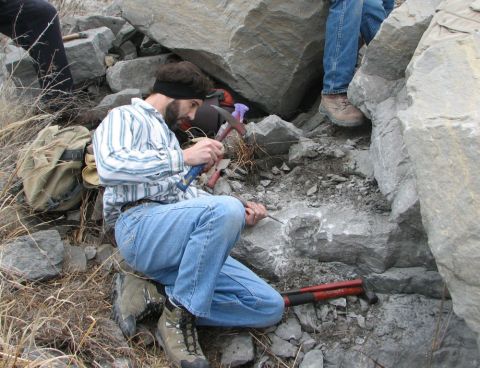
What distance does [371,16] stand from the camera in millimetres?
4156

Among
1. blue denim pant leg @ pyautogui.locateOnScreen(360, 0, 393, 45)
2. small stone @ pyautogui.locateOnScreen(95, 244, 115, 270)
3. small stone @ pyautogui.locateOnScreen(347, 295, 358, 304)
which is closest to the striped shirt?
small stone @ pyautogui.locateOnScreen(95, 244, 115, 270)

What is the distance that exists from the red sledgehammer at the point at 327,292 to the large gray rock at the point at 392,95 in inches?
15.7

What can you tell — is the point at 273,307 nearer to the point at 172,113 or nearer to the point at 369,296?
the point at 369,296

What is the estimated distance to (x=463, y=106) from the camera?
7.64 feet

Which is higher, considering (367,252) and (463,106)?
(463,106)

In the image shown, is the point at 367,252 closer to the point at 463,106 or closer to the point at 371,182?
the point at 371,182

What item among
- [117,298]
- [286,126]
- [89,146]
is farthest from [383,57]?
[117,298]

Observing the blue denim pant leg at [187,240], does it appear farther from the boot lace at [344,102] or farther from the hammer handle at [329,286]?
the boot lace at [344,102]

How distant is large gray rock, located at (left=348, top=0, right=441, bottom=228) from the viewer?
3.01 metres

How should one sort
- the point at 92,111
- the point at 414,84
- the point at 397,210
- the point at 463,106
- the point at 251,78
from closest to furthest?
the point at 463,106
the point at 414,84
the point at 397,210
the point at 92,111
the point at 251,78

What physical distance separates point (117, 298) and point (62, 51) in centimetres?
195

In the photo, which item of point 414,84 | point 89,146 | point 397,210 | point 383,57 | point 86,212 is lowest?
point 86,212

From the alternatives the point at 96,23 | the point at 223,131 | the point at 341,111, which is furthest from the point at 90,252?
the point at 96,23

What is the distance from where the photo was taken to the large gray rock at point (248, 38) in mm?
4367
